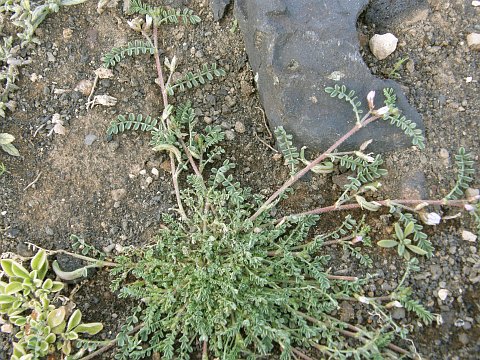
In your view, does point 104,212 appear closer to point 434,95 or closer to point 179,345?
point 179,345

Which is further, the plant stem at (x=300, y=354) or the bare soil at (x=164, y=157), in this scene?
the bare soil at (x=164, y=157)

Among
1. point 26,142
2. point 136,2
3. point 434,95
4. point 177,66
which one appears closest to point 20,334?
point 26,142

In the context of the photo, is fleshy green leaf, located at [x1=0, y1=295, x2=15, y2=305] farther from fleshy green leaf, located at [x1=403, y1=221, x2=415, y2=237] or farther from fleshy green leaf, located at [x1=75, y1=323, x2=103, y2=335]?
fleshy green leaf, located at [x1=403, y1=221, x2=415, y2=237]

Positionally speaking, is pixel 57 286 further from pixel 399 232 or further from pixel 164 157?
pixel 399 232

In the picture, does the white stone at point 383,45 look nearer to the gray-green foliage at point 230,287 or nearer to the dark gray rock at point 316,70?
the dark gray rock at point 316,70

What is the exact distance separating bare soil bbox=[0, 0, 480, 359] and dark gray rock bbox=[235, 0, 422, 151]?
0.74 ft

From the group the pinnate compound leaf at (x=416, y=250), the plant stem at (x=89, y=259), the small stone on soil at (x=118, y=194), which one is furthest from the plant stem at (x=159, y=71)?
the pinnate compound leaf at (x=416, y=250)

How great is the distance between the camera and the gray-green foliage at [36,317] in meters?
2.77

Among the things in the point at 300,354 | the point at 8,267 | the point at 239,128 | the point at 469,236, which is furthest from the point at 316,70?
the point at 8,267

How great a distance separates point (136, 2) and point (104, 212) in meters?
1.35

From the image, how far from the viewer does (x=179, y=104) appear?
134 inches

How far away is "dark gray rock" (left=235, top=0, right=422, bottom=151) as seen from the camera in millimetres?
3074

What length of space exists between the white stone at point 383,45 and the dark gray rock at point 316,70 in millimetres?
257

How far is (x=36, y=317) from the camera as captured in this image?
286 centimetres
